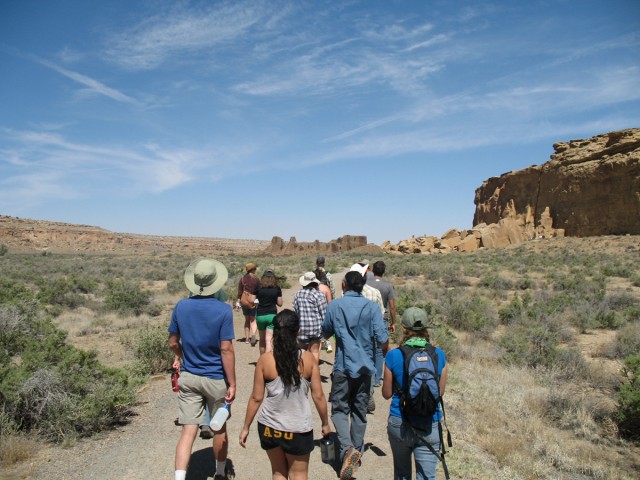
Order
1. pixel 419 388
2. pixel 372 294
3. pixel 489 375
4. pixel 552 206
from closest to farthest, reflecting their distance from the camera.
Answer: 1. pixel 419 388
2. pixel 372 294
3. pixel 489 375
4. pixel 552 206

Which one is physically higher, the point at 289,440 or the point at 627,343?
the point at 289,440

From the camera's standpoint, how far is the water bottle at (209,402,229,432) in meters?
3.51

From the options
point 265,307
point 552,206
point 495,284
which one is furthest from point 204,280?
point 552,206

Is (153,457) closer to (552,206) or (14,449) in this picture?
(14,449)

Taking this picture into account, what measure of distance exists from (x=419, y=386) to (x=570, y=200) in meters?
59.9

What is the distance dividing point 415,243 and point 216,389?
53.5 meters

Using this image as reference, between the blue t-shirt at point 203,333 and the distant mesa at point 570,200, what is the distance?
5038 cm

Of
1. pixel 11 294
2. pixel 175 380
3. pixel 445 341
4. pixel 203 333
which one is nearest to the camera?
pixel 203 333

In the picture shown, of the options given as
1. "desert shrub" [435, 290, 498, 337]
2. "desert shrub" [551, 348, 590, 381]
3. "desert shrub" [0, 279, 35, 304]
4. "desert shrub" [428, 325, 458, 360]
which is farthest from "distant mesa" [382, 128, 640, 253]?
"desert shrub" [0, 279, 35, 304]

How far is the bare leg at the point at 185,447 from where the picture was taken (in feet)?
11.8

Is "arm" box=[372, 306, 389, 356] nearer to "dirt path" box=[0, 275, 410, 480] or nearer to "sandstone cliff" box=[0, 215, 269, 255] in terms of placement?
"dirt path" box=[0, 275, 410, 480]

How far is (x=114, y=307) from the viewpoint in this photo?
14992 mm

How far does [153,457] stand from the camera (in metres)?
4.89

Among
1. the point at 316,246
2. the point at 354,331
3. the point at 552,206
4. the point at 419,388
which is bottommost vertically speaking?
the point at 419,388
